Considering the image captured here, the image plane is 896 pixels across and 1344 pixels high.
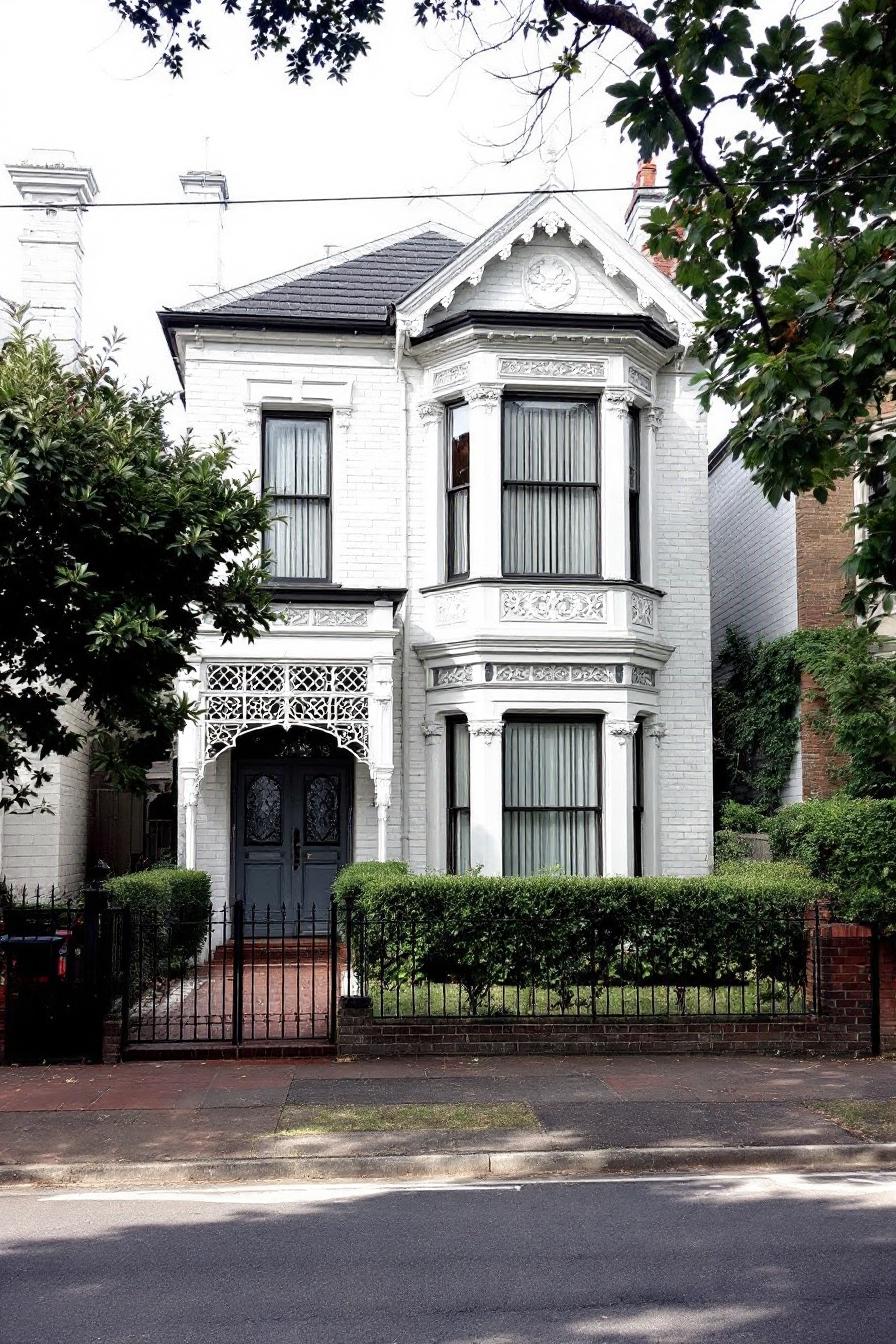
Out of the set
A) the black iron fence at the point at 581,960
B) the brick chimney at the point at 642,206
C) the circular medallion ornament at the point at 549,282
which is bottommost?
the black iron fence at the point at 581,960

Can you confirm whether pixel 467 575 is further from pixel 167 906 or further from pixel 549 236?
pixel 167 906

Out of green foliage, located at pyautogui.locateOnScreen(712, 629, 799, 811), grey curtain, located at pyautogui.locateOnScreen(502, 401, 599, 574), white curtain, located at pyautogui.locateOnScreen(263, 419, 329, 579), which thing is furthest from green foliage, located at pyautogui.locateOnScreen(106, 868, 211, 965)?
green foliage, located at pyautogui.locateOnScreen(712, 629, 799, 811)

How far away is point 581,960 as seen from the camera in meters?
12.6

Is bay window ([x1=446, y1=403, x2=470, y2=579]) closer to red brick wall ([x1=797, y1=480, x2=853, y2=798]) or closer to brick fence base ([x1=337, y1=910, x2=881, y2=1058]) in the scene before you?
red brick wall ([x1=797, y1=480, x2=853, y2=798])

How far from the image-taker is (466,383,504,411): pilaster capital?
17.6 m

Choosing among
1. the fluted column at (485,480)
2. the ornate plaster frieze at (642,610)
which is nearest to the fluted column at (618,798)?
the ornate plaster frieze at (642,610)

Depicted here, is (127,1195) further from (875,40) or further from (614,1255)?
(875,40)

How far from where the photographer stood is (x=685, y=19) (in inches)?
325

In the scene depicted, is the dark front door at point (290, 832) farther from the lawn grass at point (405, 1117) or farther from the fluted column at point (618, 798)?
the lawn grass at point (405, 1117)

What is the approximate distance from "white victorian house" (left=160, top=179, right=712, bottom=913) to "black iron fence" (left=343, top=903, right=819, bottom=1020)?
446 cm

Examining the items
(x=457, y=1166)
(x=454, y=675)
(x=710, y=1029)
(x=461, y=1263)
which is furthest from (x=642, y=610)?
(x=461, y=1263)

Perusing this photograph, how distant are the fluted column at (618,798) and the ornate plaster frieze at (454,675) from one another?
1940 mm

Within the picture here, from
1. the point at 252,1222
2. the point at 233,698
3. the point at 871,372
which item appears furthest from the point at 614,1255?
the point at 233,698

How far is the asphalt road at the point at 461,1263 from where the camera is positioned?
579cm
